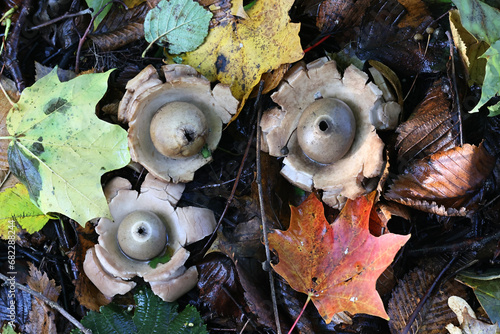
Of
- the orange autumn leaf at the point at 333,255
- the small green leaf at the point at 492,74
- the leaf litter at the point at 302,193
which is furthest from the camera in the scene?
the leaf litter at the point at 302,193

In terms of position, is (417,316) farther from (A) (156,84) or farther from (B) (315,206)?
(A) (156,84)

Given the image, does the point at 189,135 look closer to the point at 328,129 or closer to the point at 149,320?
the point at 328,129

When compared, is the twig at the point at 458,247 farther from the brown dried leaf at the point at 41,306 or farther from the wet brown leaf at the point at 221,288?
the brown dried leaf at the point at 41,306

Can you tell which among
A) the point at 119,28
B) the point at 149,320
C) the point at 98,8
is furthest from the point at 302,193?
the point at 98,8

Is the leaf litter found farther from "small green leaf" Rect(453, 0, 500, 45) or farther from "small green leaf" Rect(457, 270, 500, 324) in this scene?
"small green leaf" Rect(453, 0, 500, 45)

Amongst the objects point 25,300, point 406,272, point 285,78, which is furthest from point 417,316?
point 25,300

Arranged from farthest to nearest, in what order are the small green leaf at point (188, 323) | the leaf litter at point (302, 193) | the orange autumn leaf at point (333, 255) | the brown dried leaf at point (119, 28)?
the brown dried leaf at point (119, 28)
the small green leaf at point (188, 323)
the leaf litter at point (302, 193)
the orange autumn leaf at point (333, 255)

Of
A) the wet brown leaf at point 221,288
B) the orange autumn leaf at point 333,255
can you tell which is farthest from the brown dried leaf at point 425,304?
the wet brown leaf at point 221,288
